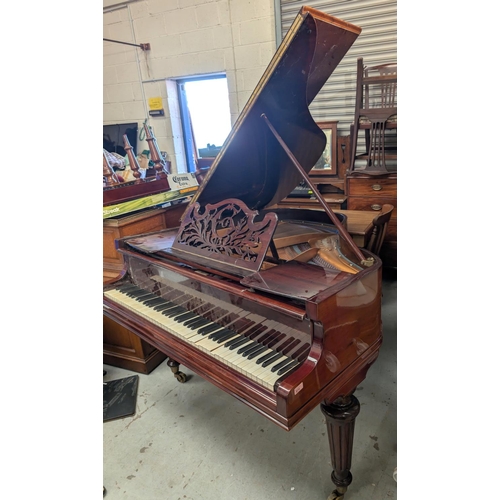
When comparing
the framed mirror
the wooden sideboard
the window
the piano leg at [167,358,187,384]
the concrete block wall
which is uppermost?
the concrete block wall

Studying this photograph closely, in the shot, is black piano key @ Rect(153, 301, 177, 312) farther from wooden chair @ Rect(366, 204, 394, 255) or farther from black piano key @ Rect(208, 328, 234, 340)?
wooden chair @ Rect(366, 204, 394, 255)

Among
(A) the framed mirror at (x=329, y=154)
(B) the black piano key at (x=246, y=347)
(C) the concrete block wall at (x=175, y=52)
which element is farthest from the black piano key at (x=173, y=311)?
(C) the concrete block wall at (x=175, y=52)

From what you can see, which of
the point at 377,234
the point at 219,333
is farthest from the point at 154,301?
the point at 377,234

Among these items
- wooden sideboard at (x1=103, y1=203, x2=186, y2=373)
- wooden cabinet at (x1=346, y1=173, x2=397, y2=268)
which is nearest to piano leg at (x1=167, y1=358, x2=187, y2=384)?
wooden sideboard at (x1=103, y1=203, x2=186, y2=373)

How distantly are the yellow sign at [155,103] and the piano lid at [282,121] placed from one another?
2.85 meters

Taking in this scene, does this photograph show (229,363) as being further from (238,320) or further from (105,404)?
(105,404)

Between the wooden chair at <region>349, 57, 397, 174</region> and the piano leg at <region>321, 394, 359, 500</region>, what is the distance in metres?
2.17

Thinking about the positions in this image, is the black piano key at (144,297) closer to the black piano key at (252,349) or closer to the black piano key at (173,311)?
the black piano key at (173,311)

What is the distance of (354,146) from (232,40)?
1.63m

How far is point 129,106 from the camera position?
4.38 meters

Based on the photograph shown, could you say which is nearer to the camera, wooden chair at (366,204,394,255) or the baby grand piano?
the baby grand piano

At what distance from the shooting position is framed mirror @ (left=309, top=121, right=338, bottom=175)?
3.34 metres

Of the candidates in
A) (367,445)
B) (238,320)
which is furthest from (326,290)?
(367,445)

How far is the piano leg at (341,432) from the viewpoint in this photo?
50.8 inches
